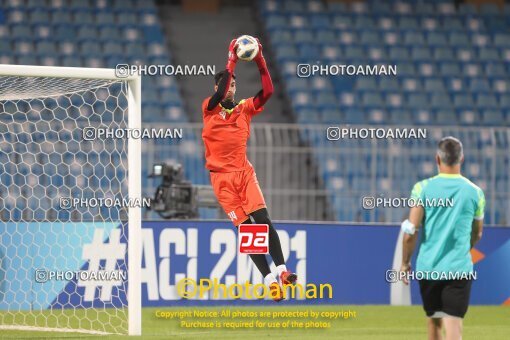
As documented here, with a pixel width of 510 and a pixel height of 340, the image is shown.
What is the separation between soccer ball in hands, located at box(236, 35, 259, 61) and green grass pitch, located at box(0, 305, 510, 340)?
8.12 feet

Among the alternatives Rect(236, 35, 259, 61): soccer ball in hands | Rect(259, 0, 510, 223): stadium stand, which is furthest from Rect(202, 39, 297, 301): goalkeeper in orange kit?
Rect(259, 0, 510, 223): stadium stand

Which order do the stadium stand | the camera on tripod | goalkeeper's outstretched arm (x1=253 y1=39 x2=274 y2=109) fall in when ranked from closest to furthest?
1. goalkeeper's outstretched arm (x1=253 y1=39 x2=274 y2=109)
2. the camera on tripod
3. the stadium stand

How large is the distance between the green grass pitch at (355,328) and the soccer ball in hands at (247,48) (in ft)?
8.12

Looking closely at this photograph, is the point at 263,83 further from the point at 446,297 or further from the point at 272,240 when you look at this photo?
the point at 446,297

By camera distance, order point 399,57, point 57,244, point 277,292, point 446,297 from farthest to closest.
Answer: point 399,57
point 57,244
point 277,292
point 446,297

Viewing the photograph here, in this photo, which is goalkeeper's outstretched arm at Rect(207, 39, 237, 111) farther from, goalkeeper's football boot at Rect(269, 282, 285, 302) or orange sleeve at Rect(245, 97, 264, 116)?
goalkeeper's football boot at Rect(269, 282, 285, 302)

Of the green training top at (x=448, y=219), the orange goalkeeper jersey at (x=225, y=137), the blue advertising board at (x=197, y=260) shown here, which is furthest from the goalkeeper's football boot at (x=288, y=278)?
the green training top at (x=448, y=219)

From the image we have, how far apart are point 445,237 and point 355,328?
437 centimetres

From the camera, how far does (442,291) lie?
23.9 feet

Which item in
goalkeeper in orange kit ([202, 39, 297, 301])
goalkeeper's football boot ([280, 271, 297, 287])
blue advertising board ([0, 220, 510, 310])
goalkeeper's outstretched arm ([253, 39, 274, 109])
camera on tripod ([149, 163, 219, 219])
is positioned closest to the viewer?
goalkeeper's football boot ([280, 271, 297, 287])

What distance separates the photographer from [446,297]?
285 inches

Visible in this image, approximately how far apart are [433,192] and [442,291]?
62 centimetres

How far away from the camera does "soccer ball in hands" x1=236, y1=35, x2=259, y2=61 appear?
9.81 meters

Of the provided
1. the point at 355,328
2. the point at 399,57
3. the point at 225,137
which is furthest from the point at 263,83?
the point at 399,57
